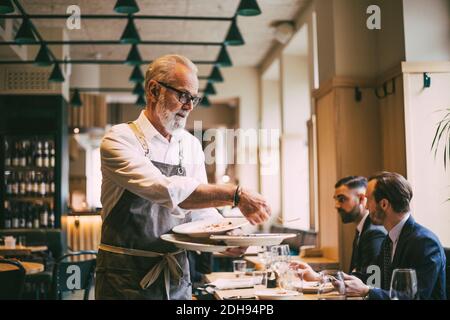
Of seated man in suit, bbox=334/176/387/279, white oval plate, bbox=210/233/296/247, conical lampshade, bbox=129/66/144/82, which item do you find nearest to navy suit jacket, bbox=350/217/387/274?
seated man in suit, bbox=334/176/387/279

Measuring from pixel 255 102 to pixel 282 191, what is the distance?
1910 millimetres

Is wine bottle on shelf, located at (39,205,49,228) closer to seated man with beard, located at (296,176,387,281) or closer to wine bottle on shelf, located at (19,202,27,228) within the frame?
wine bottle on shelf, located at (19,202,27,228)

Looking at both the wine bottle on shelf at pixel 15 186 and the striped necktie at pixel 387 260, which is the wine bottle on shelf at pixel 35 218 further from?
the striped necktie at pixel 387 260

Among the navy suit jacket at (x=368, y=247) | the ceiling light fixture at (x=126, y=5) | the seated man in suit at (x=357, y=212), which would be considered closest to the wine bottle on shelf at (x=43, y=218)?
the ceiling light fixture at (x=126, y=5)

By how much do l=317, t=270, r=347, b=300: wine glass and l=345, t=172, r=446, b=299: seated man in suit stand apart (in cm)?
8

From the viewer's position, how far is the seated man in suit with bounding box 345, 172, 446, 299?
7.39ft

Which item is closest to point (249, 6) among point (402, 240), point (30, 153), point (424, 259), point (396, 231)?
point (396, 231)

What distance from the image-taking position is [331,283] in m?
2.26

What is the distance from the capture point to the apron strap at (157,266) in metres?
1.77

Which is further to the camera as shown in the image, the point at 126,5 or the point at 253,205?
the point at 126,5

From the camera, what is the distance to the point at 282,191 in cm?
849

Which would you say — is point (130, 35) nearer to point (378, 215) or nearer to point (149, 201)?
point (378, 215)

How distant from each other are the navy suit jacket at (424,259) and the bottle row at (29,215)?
4.85m

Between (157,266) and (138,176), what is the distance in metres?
0.35
